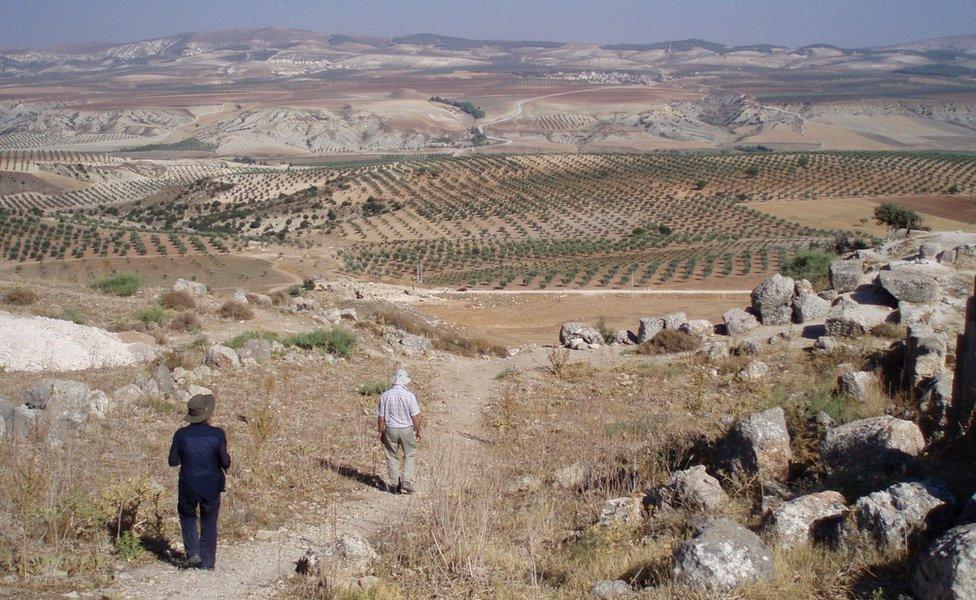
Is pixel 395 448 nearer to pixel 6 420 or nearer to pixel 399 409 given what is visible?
pixel 399 409

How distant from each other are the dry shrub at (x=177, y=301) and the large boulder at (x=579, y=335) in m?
9.02

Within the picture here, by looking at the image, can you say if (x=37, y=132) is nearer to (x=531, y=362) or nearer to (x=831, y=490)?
(x=531, y=362)

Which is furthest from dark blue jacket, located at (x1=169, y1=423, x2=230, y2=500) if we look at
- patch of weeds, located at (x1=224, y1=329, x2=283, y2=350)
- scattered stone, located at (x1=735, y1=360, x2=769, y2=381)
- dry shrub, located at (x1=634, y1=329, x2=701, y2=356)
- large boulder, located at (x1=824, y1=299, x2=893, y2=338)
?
dry shrub, located at (x1=634, y1=329, x2=701, y2=356)

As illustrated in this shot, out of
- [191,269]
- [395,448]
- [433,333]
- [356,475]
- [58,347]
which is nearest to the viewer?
[395,448]

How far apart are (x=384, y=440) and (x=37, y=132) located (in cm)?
16835

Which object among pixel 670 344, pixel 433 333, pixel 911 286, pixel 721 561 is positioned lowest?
pixel 433 333

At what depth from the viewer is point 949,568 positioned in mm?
4590

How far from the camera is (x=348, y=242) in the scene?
189 feet

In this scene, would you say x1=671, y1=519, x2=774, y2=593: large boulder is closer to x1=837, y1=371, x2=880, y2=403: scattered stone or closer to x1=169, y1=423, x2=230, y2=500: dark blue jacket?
x1=169, y1=423, x2=230, y2=500: dark blue jacket

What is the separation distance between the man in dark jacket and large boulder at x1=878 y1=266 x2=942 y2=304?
14.7 metres

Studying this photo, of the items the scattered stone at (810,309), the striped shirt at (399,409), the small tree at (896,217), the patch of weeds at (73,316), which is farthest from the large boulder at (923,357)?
the small tree at (896,217)

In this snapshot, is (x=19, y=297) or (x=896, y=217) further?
(x=896, y=217)

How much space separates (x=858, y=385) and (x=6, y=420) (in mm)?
9895

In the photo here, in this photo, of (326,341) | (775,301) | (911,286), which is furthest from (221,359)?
(911,286)
